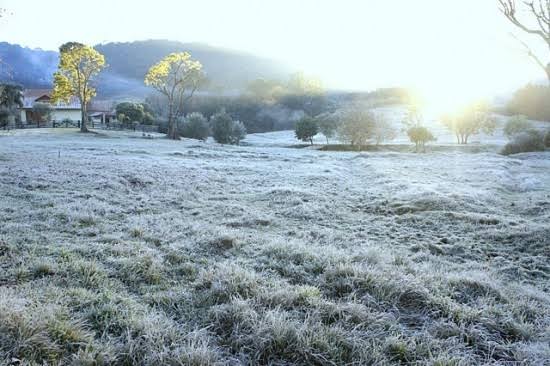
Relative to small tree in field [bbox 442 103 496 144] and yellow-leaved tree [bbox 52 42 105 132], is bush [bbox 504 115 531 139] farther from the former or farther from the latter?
yellow-leaved tree [bbox 52 42 105 132]

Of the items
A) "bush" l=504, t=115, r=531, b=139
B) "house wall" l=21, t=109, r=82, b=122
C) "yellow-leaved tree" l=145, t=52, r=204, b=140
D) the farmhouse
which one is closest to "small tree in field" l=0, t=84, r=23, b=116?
the farmhouse

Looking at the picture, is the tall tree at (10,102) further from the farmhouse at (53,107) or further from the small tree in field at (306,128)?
the small tree in field at (306,128)

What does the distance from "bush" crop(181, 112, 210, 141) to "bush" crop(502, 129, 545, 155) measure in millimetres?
39950

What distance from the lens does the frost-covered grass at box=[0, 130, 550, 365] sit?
10.9 feet

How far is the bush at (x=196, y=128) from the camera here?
61.2m

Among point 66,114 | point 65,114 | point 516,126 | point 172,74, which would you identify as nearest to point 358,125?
point 516,126

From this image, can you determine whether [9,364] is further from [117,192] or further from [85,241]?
[117,192]

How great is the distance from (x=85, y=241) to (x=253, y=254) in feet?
8.76

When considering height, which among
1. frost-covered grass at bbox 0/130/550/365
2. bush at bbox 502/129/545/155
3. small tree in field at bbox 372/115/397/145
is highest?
small tree in field at bbox 372/115/397/145

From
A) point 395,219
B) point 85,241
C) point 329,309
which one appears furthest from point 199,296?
point 395,219

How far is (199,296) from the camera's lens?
434 centimetres

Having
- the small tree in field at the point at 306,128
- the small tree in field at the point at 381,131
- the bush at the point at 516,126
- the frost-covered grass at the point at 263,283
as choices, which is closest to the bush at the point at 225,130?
the small tree in field at the point at 306,128

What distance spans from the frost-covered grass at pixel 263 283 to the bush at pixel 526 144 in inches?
1339

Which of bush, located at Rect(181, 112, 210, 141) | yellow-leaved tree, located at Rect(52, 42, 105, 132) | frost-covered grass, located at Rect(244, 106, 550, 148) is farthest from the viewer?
bush, located at Rect(181, 112, 210, 141)
